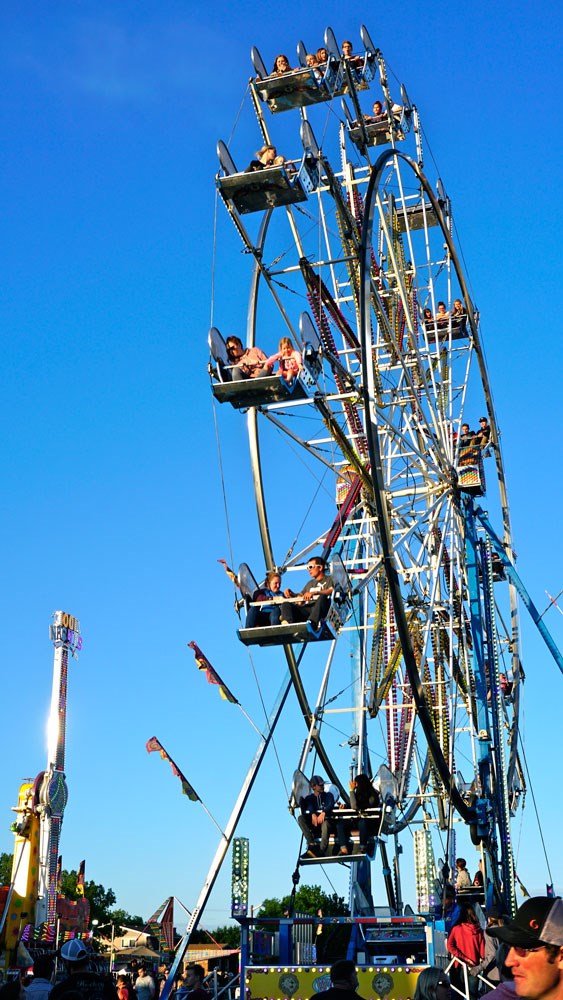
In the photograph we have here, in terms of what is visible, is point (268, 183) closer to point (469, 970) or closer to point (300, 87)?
point (300, 87)

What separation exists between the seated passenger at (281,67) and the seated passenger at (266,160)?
2.57 metres

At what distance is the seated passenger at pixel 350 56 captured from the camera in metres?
17.6

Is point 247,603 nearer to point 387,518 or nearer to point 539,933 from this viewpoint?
point 387,518

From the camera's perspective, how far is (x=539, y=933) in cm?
257

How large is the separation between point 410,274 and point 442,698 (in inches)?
284

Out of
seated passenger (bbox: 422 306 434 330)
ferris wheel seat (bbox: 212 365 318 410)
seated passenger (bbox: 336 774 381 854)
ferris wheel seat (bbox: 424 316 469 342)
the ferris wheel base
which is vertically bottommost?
seated passenger (bbox: 336 774 381 854)

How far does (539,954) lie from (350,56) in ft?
57.5

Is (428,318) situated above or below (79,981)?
above

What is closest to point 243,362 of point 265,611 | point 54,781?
point 265,611

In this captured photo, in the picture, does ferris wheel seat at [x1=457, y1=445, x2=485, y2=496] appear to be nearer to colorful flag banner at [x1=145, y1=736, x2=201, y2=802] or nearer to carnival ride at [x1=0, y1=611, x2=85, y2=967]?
colorful flag banner at [x1=145, y1=736, x2=201, y2=802]

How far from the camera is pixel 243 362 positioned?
12.7 metres

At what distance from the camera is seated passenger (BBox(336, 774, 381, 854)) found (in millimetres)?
12578

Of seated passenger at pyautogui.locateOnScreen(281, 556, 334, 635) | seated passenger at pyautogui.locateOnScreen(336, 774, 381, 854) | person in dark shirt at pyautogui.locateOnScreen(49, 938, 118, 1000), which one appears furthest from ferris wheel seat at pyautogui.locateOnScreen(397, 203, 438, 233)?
person in dark shirt at pyautogui.locateOnScreen(49, 938, 118, 1000)

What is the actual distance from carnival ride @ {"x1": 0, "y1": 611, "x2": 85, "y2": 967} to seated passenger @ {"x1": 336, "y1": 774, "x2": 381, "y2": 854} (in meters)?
16.9
